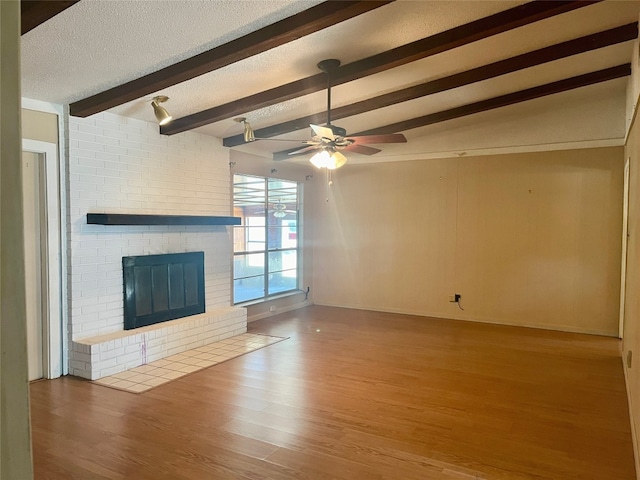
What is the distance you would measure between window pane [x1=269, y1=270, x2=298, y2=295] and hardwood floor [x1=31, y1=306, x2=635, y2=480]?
221 cm

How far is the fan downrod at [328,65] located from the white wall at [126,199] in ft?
7.11

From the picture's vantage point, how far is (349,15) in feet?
8.89

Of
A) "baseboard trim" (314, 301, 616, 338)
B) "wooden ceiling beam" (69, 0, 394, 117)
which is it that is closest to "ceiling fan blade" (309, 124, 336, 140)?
"wooden ceiling beam" (69, 0, 394, 117)

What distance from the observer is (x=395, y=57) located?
141 inches

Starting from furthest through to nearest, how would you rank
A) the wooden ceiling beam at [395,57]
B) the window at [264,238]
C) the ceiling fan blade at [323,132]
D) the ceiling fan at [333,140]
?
the window at [264,238] < the ceiling fan at [333,140] < the ceiling fan blade at [323,132] < the wooden ceiling beam at [395,57]

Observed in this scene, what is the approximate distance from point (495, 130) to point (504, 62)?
2225mm

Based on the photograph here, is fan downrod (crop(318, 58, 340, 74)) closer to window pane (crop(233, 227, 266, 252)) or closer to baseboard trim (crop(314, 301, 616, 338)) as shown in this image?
window pane (crop(233, 227, 266, 252))

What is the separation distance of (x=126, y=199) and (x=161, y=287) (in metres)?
1.02

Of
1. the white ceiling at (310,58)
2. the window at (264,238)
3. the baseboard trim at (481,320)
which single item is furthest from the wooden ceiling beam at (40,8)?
the baseboard trim at (481,320)

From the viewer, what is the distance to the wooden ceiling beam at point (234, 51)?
2695mm

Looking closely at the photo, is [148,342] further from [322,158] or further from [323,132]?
[323,132]

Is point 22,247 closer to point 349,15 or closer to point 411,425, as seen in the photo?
point 349,15

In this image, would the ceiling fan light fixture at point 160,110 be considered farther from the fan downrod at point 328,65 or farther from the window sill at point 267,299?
the window sill at point 267,299

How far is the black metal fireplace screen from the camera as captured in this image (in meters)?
4.58
